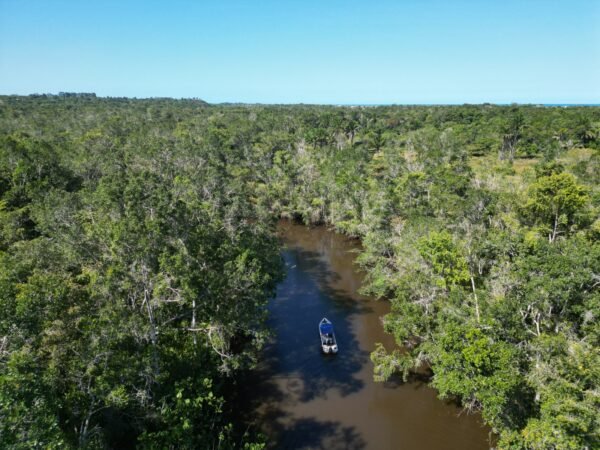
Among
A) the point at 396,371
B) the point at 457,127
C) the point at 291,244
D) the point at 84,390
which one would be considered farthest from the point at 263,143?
the point at 84,390

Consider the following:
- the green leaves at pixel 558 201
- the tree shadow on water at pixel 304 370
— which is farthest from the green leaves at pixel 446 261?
the green leaves at pixel 558 201

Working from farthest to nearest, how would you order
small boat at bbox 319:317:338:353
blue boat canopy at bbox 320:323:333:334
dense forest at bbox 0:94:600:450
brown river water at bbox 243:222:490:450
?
blue boat canopy at bbox 320:323:333:334, small boat at bbox 319:317:338:353, brown river water at bbox 243:222:490:450, dense forest at bbox 0:94:600:450

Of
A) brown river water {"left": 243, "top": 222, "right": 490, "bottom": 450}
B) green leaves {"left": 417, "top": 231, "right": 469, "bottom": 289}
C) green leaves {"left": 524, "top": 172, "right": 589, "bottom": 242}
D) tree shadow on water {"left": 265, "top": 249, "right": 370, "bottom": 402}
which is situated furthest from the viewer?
green leaves {"left": 524, "top": 172, "right": 589, "bottom": 242}

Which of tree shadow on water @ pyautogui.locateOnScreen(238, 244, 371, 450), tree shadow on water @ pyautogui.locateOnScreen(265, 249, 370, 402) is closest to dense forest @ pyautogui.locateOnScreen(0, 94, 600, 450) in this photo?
tree shadow on water @ pyautogui.locateOnScreen(238, 244, 371, 450)

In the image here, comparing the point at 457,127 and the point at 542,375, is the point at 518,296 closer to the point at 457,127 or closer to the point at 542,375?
the point at 542,375

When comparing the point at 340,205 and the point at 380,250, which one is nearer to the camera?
the point at 380,250

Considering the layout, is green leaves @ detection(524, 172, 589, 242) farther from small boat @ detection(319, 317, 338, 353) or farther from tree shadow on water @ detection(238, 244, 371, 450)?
small boat @ detection(319, 317, 338, 353)

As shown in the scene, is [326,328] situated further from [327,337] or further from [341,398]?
[341,398]
